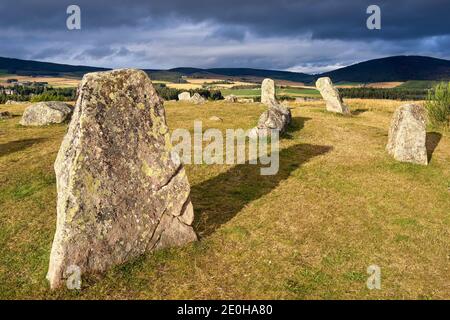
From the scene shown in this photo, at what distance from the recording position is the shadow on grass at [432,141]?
27953mm

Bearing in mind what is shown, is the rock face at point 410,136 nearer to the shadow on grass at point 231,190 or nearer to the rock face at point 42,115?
the shadow on grass at point 231,190

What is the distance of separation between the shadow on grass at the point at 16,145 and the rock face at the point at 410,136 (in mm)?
25068

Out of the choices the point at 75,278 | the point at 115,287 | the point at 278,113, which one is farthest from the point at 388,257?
the point at 278,113

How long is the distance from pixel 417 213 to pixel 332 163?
752 centimetres

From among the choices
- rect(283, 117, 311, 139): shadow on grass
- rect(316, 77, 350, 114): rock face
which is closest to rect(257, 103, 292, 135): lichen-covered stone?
rect(283, 117, 311, 139): shadow on grass

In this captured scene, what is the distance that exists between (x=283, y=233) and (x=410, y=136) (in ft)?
46.9

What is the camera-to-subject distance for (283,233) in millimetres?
15070

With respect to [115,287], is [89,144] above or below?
above

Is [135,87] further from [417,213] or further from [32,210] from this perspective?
[417,213]

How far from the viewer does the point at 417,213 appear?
17.5 m

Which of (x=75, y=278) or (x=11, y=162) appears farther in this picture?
(x=11, y=162)

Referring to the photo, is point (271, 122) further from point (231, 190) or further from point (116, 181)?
point (116, 181)
